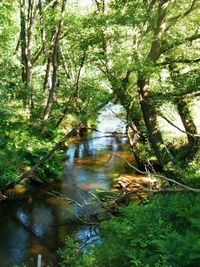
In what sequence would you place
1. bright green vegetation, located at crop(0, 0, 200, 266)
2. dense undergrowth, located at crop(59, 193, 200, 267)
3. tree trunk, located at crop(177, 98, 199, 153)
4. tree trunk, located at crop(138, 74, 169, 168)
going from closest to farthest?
dense undergrowth, located at crop(59, 193, 200, 267)
bright green vegetation, located at crop(0, 0, 200, 266)
tree trunk, located at crop(138, 74, 169, 168)
tree trunk, located at crop(177, 98, 199, 153)

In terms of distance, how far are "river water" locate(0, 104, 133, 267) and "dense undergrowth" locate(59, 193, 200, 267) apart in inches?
132

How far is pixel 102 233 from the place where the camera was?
7664mm

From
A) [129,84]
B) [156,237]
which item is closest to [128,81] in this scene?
[129,84]

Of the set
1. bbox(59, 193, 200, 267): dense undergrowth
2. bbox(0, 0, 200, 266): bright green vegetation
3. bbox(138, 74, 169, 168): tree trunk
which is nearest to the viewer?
bbox(59, 193, 200, 267): dense undergrowth

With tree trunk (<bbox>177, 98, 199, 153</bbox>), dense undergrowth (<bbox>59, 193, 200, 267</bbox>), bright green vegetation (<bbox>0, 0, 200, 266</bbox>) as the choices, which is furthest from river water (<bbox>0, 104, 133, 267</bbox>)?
tree trunk (<bbox>177, 98, 199, 153</bbox>)

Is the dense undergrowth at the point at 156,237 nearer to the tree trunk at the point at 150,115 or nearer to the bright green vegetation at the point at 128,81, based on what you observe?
the bright green vegetation at the point at 128,81

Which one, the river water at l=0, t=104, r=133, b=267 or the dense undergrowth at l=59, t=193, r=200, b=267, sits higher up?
the dense undergrowth at l=59, t=193, r=200, b=267

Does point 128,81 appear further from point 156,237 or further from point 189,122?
point 156,237

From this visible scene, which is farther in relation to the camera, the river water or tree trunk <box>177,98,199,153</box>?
tree trunk <box>177,98,199,153</box>

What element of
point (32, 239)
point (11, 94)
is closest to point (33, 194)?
point (32, 239)

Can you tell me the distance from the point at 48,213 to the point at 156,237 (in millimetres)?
7767

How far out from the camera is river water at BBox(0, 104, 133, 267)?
10.2 m

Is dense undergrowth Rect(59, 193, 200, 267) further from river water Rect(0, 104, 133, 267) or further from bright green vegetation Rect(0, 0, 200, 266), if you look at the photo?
river water Rect(0, 104, 133, 267)

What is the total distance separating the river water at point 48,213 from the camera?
1023 cm
